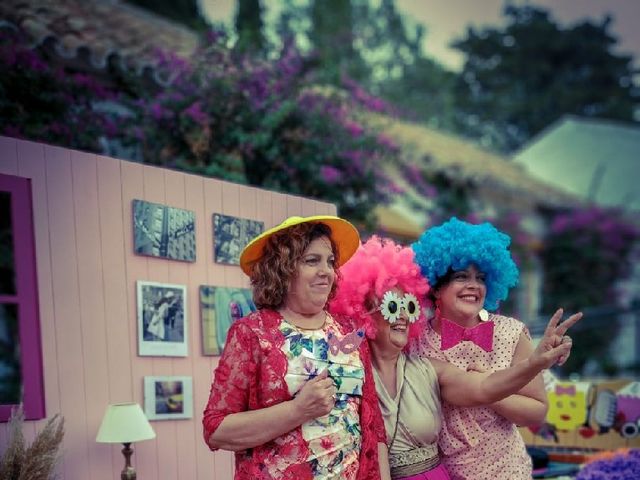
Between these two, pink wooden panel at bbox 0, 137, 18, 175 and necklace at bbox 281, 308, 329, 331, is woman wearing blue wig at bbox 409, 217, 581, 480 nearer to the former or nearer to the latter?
necklace at bbox 281, 308, 329, 331

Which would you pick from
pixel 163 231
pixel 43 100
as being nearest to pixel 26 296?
pixel 163 231

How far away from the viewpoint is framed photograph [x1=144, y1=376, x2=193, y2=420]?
416 centimetres

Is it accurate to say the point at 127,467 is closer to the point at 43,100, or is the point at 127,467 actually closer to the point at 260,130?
the point at 43,100

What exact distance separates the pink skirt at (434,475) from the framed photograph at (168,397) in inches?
71.6

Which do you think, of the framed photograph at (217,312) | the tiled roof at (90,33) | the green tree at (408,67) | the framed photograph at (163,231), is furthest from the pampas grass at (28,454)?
the green tree at (408,67)

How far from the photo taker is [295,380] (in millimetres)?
2521

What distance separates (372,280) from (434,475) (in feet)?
2.55

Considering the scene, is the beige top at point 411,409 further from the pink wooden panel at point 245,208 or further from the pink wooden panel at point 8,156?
the pink wooden panel at point 245,208

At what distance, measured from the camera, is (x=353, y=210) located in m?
8.39

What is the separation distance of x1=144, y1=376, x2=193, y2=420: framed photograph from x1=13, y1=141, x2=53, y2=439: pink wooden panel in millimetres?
614

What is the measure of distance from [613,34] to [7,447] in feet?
91.7

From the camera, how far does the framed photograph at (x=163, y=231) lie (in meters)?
4.15

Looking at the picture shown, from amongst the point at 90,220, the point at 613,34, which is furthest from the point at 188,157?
the point at 613,34

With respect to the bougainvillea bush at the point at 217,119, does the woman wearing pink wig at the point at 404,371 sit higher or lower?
lower
